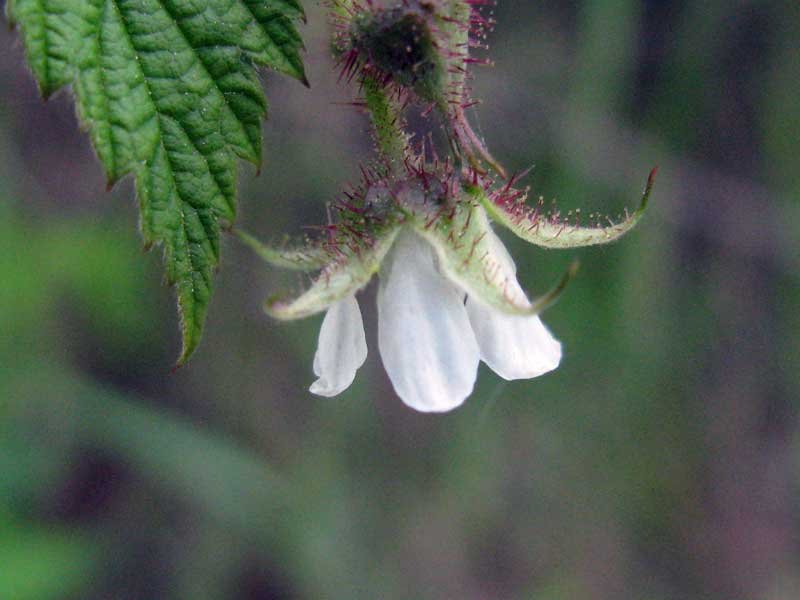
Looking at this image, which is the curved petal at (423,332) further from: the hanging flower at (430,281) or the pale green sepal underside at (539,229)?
the pale green sepal underside at (539,229)

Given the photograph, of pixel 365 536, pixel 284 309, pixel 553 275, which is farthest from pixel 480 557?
pixel 284 309

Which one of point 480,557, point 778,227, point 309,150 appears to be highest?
point 309,150

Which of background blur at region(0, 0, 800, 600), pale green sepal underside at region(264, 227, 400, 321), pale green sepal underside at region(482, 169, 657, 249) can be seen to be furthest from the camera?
background blur at region(0, 0, 800, 600)

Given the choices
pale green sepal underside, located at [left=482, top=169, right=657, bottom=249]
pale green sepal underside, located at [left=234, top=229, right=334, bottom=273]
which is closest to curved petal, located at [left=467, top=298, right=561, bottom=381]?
pale green sepal underside, located at [left=482, top=169, right=657, bottom=249]

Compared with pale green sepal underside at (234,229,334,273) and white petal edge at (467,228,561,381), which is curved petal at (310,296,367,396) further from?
white petal edge at (467,228,561,381)

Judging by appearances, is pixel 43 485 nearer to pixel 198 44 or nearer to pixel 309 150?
pixel 309 150

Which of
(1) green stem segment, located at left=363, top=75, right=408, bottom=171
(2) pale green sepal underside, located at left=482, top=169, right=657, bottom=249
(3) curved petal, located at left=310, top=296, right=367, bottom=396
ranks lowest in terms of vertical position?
(3) curved petal, located at left=310, top=296, right=367, bottom=396

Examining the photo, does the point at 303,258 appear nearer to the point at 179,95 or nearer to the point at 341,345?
the point at 341,345
